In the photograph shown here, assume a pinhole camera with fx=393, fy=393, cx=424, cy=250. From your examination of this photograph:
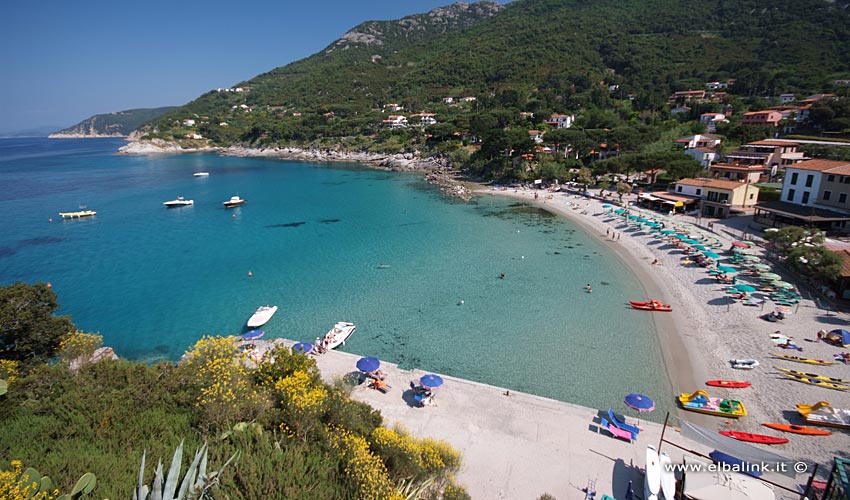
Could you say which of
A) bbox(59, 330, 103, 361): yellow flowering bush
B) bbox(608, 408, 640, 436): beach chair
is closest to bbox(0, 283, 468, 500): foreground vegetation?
bbox(59, 330, 103, 361): yellow flowering bush

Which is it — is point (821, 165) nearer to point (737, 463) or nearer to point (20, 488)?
point (737, 463)

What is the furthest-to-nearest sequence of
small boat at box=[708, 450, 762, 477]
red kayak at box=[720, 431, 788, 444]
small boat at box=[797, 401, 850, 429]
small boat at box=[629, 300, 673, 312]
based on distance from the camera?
small boat at box=[629, 300, 673, 312] → small boat at box=[797, 401, 850, 429] → red kayak at box=[720, 431, 788, 444] → small boat at box=[708, 450, 762, 477]

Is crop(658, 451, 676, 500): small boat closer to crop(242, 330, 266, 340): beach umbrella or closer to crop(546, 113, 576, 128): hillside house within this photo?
crop(242, 330, 266, 340): beach umbrella

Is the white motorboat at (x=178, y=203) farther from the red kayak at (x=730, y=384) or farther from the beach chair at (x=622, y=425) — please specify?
the red kayak at (x=730, y=384)

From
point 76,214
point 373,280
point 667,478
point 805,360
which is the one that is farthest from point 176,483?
point 76,214

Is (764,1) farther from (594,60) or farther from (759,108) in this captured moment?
(759,108)
